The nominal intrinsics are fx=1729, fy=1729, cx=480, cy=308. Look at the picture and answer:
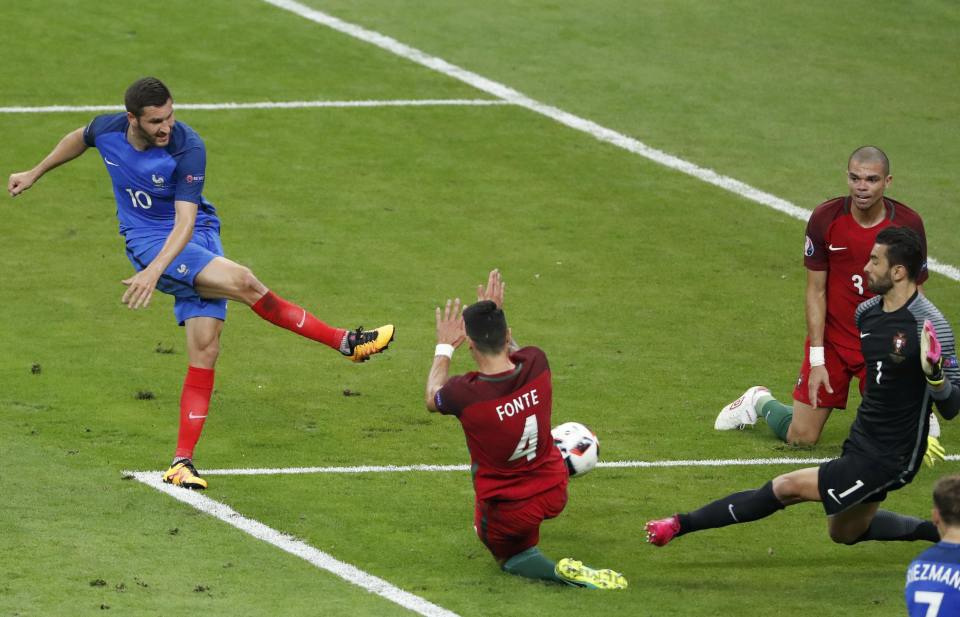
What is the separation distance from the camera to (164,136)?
35.5 feet

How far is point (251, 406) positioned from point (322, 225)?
5092mm

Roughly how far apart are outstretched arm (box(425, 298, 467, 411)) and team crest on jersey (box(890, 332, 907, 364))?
2.28m

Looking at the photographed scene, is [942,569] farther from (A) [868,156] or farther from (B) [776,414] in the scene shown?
(B) [776,414]

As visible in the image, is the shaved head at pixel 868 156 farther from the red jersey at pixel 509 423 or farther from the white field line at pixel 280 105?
the white field line at pixel 280 105

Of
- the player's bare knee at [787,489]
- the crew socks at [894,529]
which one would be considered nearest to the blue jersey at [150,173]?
the player's bare knee at [787,489]

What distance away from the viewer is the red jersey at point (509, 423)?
9117 mm

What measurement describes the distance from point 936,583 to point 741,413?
5.06 meters

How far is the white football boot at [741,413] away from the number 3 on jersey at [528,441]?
3405mm

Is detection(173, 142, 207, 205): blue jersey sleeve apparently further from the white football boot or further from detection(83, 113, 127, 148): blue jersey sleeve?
the white football boot

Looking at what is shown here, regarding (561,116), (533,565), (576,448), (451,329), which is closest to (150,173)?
(451,329)

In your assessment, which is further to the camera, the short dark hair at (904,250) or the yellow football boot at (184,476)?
the yellow football boot at (184,476)

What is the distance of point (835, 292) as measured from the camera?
469 inches

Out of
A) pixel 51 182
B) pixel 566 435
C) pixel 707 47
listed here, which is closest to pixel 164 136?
pixel 566 435

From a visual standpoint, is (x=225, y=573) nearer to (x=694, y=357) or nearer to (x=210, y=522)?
(x=210, y=522)
